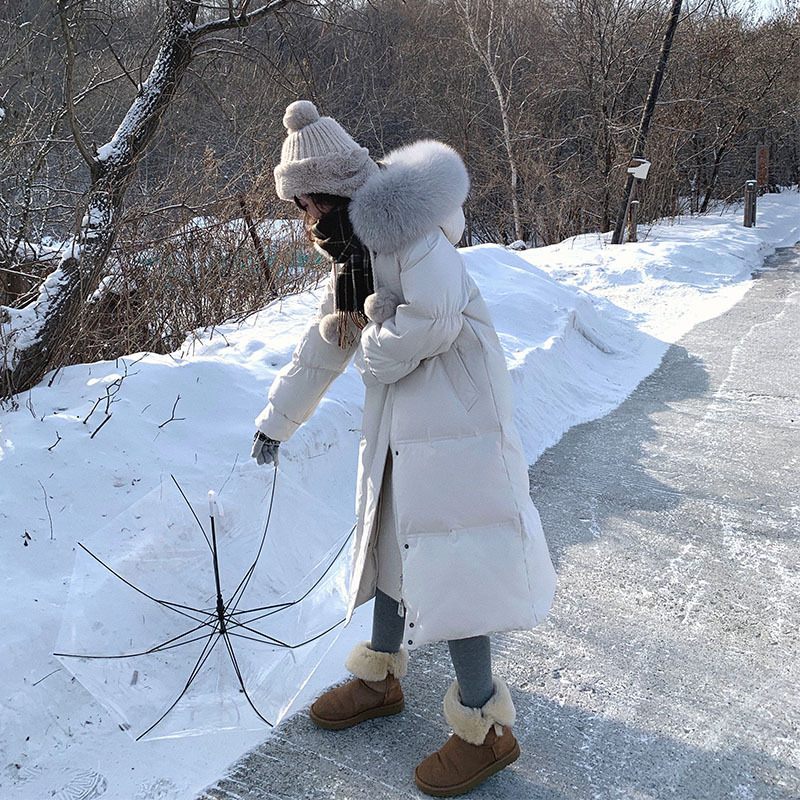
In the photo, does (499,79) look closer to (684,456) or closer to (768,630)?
(684,456)

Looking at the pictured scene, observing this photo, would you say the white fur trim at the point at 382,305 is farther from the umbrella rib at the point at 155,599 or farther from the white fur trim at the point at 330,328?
the umbrella rib at the point at 155,599

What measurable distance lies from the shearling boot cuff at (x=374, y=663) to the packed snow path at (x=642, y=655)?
0.56 feet

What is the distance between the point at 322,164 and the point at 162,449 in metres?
1.92

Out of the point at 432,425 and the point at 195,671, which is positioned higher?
the point at 432,425

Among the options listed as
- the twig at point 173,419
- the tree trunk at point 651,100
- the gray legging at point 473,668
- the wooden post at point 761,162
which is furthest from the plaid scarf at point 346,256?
the wooden post at point 761,162

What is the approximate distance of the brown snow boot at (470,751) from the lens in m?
2.44

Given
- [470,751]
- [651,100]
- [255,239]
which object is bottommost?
[470,751]

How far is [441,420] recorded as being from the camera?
7.71 feet

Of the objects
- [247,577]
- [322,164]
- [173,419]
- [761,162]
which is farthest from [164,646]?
[761,162]

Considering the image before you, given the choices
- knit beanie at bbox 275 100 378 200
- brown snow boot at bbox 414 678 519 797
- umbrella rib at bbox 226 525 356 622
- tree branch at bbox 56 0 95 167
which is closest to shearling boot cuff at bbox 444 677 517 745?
brown snow boot at bbox 414 678 519 797

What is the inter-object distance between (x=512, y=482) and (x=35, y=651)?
1.62 metres

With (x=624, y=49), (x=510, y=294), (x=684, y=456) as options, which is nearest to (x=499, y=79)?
(x=624, y=49)

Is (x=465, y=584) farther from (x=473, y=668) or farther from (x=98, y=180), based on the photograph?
(x=98, y=180)

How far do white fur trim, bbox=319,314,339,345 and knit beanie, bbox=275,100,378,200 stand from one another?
1.26ft
